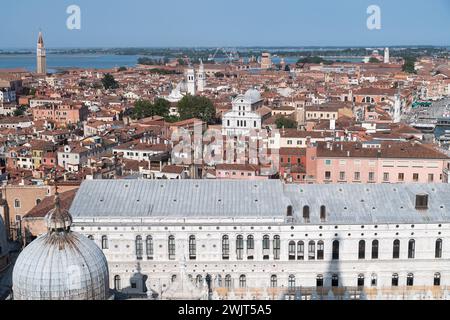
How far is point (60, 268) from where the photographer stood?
5582mm

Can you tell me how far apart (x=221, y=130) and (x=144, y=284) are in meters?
16.9

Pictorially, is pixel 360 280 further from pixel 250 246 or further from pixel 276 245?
pixel 250 246

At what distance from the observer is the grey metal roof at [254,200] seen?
8.98 meters

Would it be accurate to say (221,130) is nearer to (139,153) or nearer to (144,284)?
(139,153)

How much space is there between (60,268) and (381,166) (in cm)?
1011

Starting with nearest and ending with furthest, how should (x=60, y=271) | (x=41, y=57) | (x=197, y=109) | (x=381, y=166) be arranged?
(x=60, y=271), (x=381, y=166), (x=197, y=109), (x=41, y=57)

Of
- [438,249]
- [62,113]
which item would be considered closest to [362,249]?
[438,249]

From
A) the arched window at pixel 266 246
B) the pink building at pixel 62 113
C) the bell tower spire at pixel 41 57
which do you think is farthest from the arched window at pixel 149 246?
the bell tower spire at pixel 41 57

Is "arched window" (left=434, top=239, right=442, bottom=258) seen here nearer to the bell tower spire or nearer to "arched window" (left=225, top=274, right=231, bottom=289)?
"arched window" (left=225, top=274, right=231, bottom=289)

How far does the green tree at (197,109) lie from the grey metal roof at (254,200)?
19.9 m

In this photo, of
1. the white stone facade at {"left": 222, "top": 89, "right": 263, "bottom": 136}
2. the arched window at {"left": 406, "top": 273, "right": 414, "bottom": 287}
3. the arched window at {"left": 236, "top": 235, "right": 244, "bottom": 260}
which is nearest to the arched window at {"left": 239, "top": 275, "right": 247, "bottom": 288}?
the arched window at {"left": 236, "top": 235, "right": 244, "bottom": 260}

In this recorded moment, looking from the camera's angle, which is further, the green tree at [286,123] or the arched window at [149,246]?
the green tree at [286,123]

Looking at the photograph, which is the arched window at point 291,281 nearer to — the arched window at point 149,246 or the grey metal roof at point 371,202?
the grey metal roof at point 371,202
